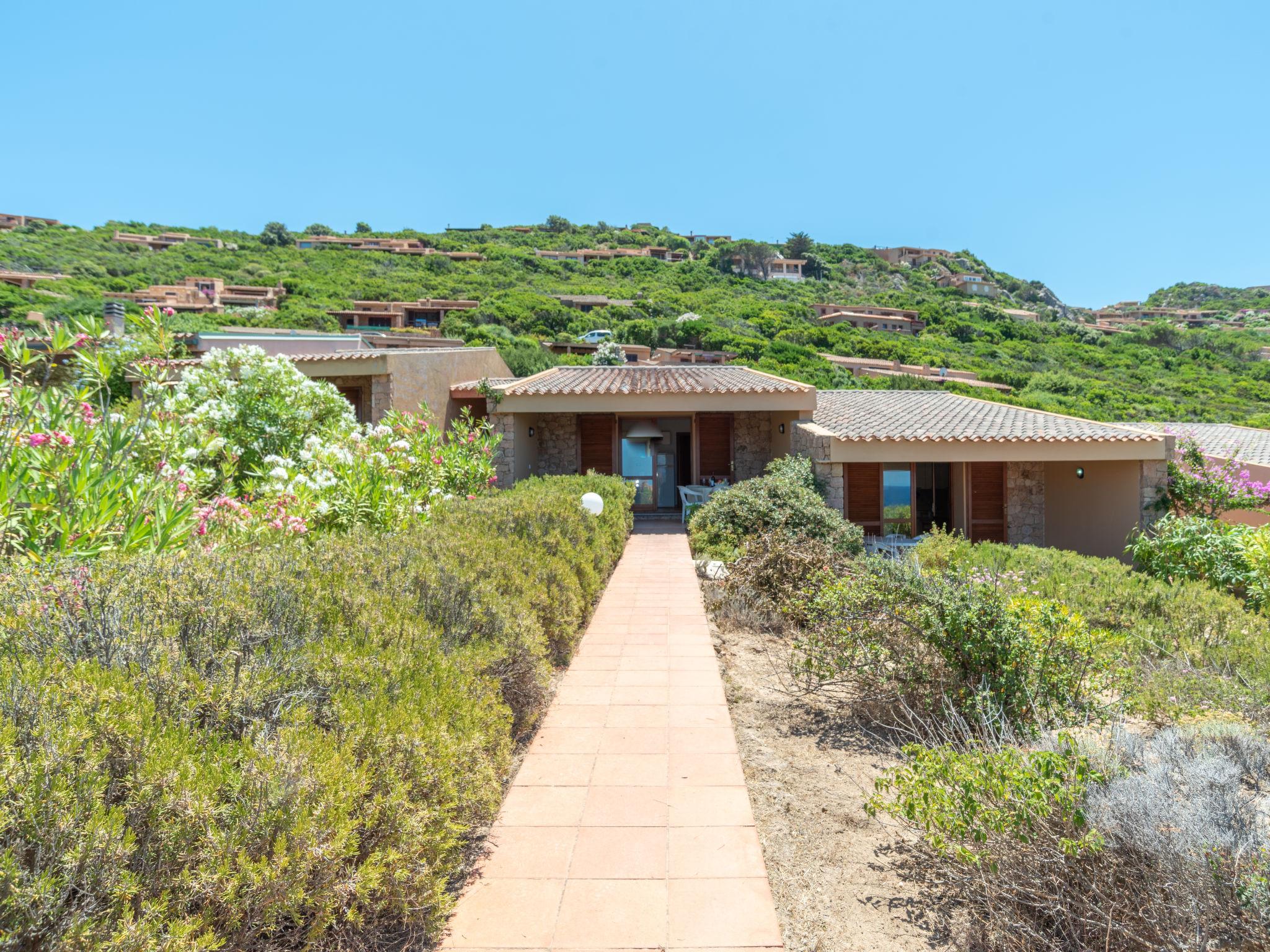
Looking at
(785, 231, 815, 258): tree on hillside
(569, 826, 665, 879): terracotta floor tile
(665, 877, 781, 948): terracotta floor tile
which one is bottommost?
(665, 877, 781, 948): terracotta floor tile

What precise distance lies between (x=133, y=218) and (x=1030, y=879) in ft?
320

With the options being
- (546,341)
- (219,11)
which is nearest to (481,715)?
(219,11)

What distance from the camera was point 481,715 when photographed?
3223mm

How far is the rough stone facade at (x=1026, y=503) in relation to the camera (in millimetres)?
15391

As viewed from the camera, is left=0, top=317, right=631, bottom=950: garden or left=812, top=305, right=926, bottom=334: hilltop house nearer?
left=0, top=317, right=631, bottom=950: garden

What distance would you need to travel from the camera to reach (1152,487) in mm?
13086

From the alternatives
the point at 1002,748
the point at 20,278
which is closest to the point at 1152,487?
the point at 1002,748

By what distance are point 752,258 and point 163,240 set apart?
6344 centimetres

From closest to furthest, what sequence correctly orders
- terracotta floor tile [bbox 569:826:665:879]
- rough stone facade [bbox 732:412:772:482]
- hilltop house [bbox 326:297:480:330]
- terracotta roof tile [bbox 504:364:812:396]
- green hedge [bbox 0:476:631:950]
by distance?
green hedge [bbox 0:476:631:950]
terracotta floor tile [bbox 569:826:665:879]
terracotta roof tile [bbox 504:364:812:396]
rough stone facade [bbox 732:412:772:482]
hilltop house [bbox 326:297:480:330]

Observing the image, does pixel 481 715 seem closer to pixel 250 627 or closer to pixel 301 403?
pixel 250 627

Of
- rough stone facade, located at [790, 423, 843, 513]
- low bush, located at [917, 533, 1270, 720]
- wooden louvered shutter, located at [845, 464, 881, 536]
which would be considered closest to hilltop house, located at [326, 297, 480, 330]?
wooden louvered shutter, located at [845, 464, 881, 536]

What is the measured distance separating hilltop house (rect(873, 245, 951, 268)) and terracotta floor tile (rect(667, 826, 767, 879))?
108 meters

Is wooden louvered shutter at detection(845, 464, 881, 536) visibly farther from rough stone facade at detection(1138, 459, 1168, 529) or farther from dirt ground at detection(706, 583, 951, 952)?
dirt ground at detection(706, 583, 951, 952)

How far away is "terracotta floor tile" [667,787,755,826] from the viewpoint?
12.0 feet
